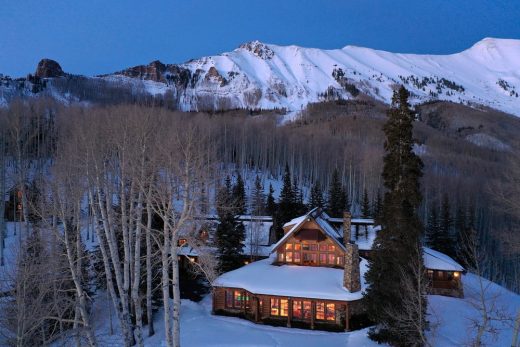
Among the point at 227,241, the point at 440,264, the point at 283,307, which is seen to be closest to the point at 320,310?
the point at 283,307

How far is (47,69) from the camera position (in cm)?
13712

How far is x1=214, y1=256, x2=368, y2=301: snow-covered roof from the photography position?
22.9 meters

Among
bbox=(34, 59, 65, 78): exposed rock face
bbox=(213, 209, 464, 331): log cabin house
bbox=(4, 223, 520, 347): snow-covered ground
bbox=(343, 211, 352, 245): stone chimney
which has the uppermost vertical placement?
bbox=(34, 59, 65, 78): exposed rock face

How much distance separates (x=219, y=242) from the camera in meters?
28.9

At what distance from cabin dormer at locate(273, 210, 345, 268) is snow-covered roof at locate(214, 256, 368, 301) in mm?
670

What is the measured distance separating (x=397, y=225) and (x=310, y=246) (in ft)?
36.7

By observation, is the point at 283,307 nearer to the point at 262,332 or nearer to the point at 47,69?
the point at 262,332

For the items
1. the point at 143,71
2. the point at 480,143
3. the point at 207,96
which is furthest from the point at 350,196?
the point at 143,71

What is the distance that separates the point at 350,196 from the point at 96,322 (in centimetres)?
4403

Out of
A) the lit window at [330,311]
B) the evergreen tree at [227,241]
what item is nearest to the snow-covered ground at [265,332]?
A: the lit window at [330,311]

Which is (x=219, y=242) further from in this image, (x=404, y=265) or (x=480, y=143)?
(x=480, y=143)

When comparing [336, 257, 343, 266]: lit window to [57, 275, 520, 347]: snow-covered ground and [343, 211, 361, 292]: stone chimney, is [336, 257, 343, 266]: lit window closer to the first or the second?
[343, 211, 361, 292]: stone chimney

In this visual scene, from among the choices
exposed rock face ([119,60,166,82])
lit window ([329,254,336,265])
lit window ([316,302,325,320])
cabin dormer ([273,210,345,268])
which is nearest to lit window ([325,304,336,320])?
lit window ([316,302,325,320])

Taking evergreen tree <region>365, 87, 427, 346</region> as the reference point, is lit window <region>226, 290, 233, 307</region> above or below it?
below
